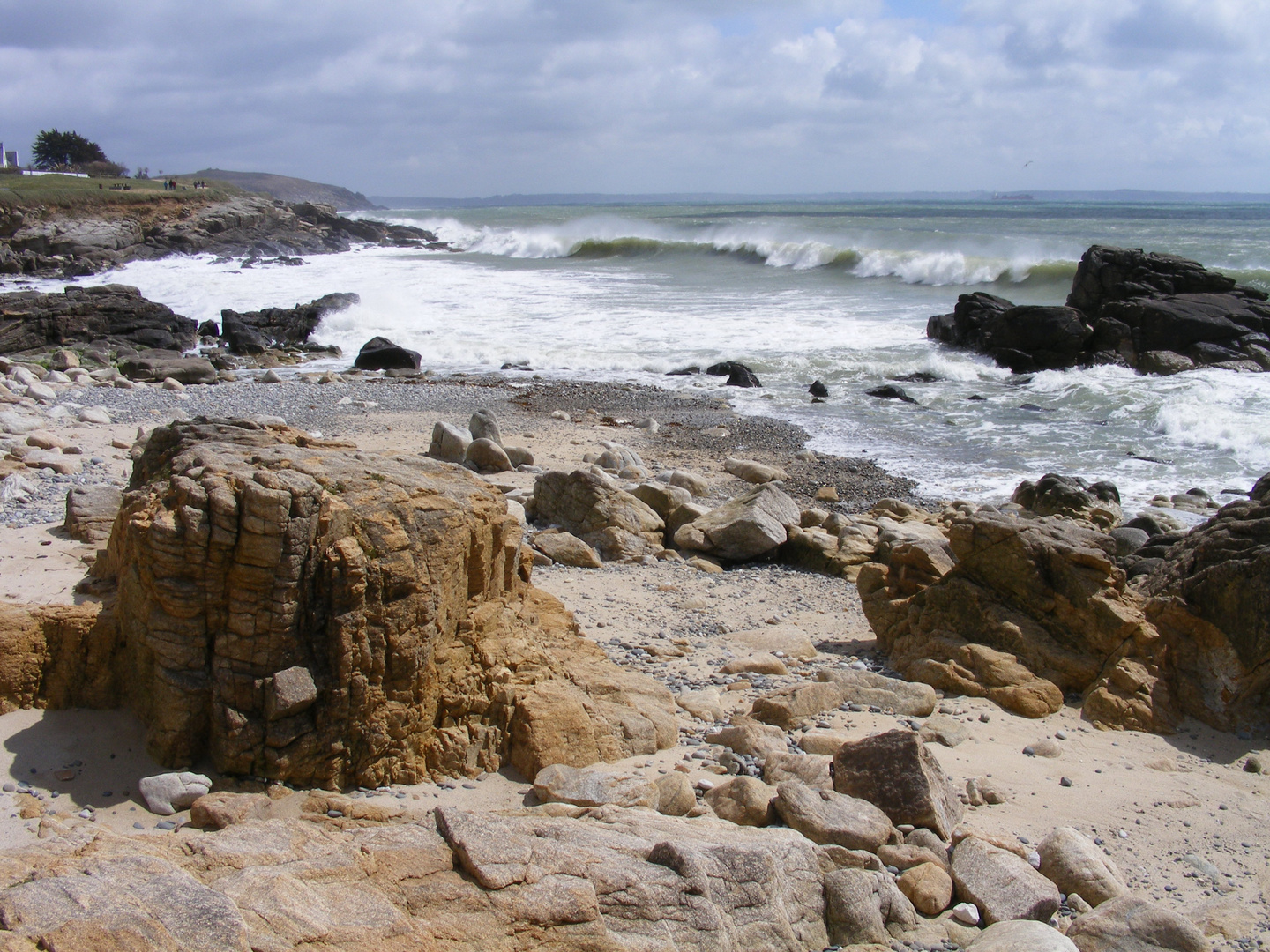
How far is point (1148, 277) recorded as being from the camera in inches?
863

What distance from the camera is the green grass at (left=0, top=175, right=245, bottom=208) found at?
4228 centimetres

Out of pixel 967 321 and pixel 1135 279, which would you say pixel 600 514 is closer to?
A: pixel 967 321

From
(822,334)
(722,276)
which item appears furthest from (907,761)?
(722,276)

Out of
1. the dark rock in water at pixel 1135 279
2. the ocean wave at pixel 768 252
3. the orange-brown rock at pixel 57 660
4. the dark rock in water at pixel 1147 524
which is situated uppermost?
the ocean wave at pixel 768 252

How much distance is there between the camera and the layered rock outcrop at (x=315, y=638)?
382 centimetres

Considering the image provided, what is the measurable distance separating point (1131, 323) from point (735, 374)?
958 centimetres

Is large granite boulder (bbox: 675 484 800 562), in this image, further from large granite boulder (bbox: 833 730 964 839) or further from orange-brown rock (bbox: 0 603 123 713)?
orange-brown rock (bbox: 0 603 123 713)

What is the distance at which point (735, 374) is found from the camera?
704 inches

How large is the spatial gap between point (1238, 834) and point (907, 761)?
1674 millimetres

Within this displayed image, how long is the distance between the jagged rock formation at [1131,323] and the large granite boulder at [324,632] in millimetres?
18534

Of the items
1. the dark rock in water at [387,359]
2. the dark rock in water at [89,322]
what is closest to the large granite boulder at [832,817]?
the dark rock in water at [387,359]

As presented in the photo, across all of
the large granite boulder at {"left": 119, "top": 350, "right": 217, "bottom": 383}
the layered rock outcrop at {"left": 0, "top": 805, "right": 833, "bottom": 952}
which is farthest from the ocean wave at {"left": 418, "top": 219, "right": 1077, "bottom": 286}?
the layered rock outcrop at {"left": 0, "top": 805, "right": 833, "bottom": 952}

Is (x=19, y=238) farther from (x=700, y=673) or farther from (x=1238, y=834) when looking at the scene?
(x=1238, y=834)

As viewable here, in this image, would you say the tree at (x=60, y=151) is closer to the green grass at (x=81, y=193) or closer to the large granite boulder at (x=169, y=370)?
the green grass at (x=81, y=193)
